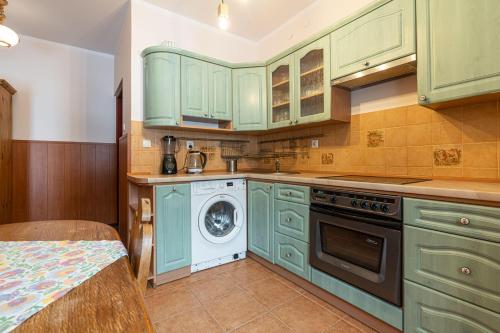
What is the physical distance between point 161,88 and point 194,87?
352 mm

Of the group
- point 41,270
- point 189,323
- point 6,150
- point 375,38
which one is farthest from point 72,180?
point 375,38

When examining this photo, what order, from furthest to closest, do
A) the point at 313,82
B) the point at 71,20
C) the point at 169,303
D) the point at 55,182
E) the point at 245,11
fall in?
the point at 55,182, the point at 71,20, the point at 245,11, the point at 313,82, the point at 169,303

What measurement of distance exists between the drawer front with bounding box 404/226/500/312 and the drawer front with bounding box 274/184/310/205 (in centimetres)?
74

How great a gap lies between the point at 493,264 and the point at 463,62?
1.07 metres

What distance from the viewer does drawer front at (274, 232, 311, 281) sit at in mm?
1939

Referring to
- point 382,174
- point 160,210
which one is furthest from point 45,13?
point 382,174

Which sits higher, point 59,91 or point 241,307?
point 59,91

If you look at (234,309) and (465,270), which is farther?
(234,309)

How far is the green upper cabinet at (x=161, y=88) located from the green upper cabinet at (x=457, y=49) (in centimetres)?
206

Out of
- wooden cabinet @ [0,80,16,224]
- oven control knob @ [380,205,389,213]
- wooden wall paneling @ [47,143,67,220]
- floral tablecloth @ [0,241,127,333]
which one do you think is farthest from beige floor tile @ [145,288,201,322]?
wooden wall paneling @ [47,143,67,220]

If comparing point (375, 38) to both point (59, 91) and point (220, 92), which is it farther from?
point (59, 91)

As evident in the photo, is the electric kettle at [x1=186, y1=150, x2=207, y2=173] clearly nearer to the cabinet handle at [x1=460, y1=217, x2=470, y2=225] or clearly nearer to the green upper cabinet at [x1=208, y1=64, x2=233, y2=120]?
the green upper cabinet at [x1=208, y1=64, x2=233, y2=120]

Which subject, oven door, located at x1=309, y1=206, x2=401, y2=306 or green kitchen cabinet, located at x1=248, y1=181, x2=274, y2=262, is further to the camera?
green kitchen cabinet, located at x1=248, y1=181, x2=274, y2=262

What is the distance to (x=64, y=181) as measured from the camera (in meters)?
3.44
